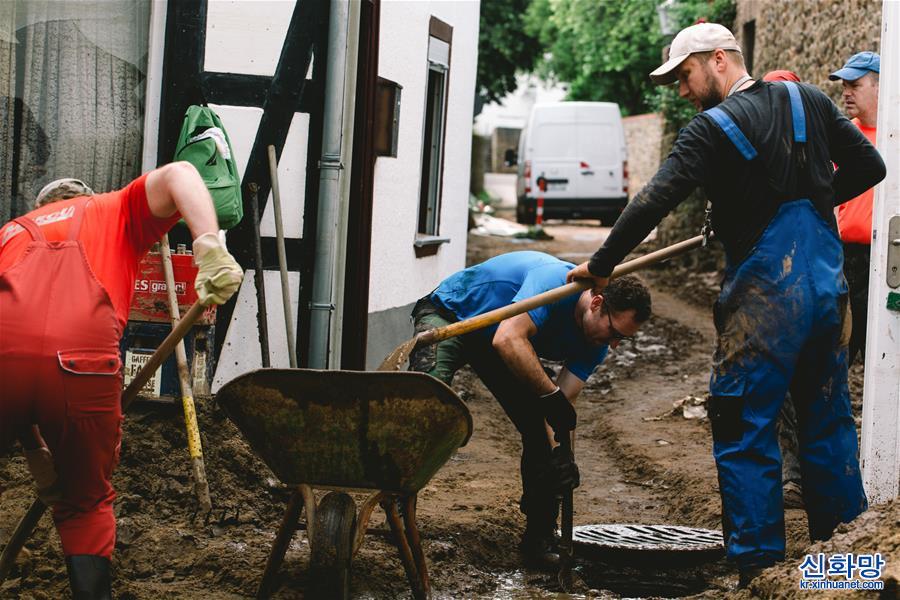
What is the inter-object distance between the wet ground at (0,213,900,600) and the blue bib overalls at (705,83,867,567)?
253 mm

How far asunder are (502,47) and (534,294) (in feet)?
54.6

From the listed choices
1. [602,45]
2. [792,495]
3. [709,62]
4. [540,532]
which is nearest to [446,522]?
[540,532]

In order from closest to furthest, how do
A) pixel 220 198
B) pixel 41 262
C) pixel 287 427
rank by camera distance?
pixel 41 262, pixel 287 427, pixel 220 198

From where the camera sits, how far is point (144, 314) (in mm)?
5875

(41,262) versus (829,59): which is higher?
(829,59)

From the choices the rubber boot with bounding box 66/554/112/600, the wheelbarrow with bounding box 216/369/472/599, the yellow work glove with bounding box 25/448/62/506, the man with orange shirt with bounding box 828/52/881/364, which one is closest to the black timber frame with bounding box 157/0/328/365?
the wheelbarrow with bounding box 216/369/472/599

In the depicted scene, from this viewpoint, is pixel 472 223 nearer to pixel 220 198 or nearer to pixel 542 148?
pixel 542 148

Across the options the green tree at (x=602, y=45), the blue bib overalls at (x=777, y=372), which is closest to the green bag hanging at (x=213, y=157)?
the blue bib overalls at (x=777, y=372)

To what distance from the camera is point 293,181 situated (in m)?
6.70

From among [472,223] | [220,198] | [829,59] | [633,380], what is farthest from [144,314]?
[472,223]

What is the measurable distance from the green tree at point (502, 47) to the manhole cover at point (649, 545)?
16.2 metres

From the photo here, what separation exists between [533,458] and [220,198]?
204cm

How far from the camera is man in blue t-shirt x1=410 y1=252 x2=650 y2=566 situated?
15.2 feet

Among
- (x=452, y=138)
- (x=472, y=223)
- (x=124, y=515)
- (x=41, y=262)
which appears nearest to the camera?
(x=41, y=262)
